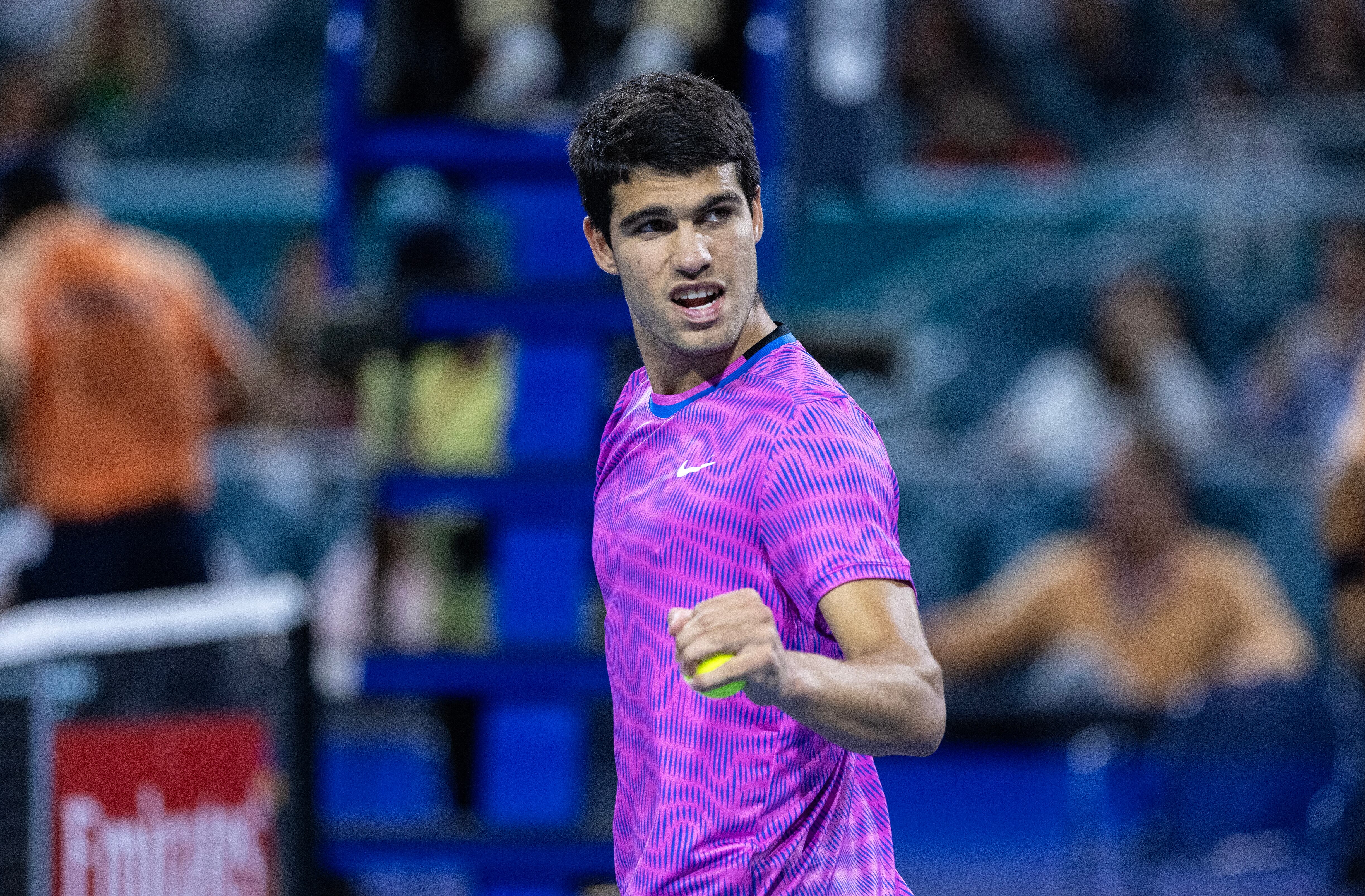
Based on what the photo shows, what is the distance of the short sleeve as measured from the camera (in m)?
1.48

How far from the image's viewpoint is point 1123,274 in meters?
6.82

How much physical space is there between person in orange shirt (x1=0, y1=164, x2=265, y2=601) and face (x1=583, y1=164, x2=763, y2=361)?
3.52 meters

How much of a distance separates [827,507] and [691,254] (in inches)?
11.1

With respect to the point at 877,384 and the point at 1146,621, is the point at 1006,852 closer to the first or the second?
the point at 1146,621

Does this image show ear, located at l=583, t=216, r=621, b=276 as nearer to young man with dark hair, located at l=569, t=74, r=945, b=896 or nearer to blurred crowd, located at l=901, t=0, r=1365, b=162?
young man with dark hair, located at l=569, t=74, r=945, b=896

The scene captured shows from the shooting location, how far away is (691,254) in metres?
1.61

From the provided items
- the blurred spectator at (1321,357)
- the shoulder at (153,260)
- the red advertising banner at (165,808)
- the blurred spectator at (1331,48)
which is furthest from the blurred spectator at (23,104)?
the blurred spectator at (1331,48)

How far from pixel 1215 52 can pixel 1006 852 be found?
452 cm

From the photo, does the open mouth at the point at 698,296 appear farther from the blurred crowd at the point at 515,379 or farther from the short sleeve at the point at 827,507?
the blurred crowd at the point at 515,379

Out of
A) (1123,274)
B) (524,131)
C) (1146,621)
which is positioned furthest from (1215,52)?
(524,131)

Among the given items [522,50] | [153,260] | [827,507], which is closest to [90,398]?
[153,260]

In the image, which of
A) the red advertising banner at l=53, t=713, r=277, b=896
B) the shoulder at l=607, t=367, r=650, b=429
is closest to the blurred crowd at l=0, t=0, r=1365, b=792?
the red advertising banner at l=53, t=713, r=277, b=896

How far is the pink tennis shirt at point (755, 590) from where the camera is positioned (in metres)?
1.53

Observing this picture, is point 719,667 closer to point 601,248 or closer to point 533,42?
point 601,248
